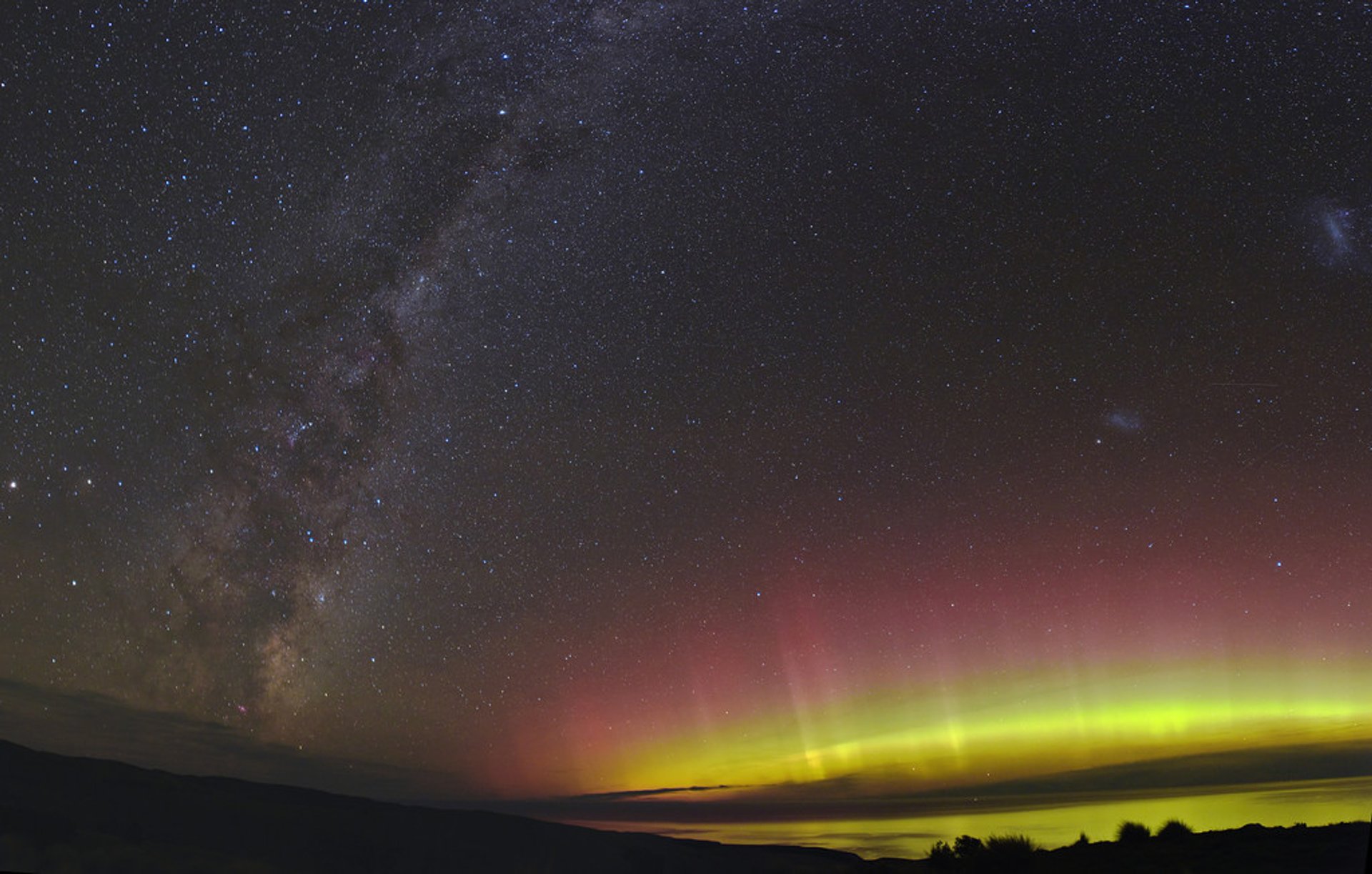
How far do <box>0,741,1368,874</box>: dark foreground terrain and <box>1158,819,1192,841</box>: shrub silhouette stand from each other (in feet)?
0.44

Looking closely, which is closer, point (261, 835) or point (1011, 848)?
point (1011, 848)

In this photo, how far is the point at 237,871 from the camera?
13086 mm

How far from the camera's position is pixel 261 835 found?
56.3 ft

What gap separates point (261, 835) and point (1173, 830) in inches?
704

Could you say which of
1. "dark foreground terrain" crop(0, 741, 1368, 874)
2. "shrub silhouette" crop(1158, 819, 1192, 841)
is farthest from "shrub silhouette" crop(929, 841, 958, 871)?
"shrub silhouette" crop(1158, 819, 1192, 841)

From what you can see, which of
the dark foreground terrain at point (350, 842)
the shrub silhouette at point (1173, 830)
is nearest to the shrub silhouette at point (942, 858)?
the dark foreground terrain at point (350, 842)

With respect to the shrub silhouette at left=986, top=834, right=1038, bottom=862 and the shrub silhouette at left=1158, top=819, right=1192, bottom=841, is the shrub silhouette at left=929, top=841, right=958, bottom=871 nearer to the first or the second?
the shrub silhouette at left=986, top=834, right=1038, bottom=862

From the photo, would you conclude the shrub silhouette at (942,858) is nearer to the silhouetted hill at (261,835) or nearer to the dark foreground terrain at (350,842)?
the dark foreground terrain at (350,842)

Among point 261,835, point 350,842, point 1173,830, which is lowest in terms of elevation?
point 350,842

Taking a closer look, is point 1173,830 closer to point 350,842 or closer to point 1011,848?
point 1011,848

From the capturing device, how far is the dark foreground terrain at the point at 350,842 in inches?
252

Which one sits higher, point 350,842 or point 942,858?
point 942,858

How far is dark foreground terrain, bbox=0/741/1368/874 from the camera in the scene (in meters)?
6.39

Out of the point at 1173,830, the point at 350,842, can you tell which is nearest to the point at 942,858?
the point at 1173,830
